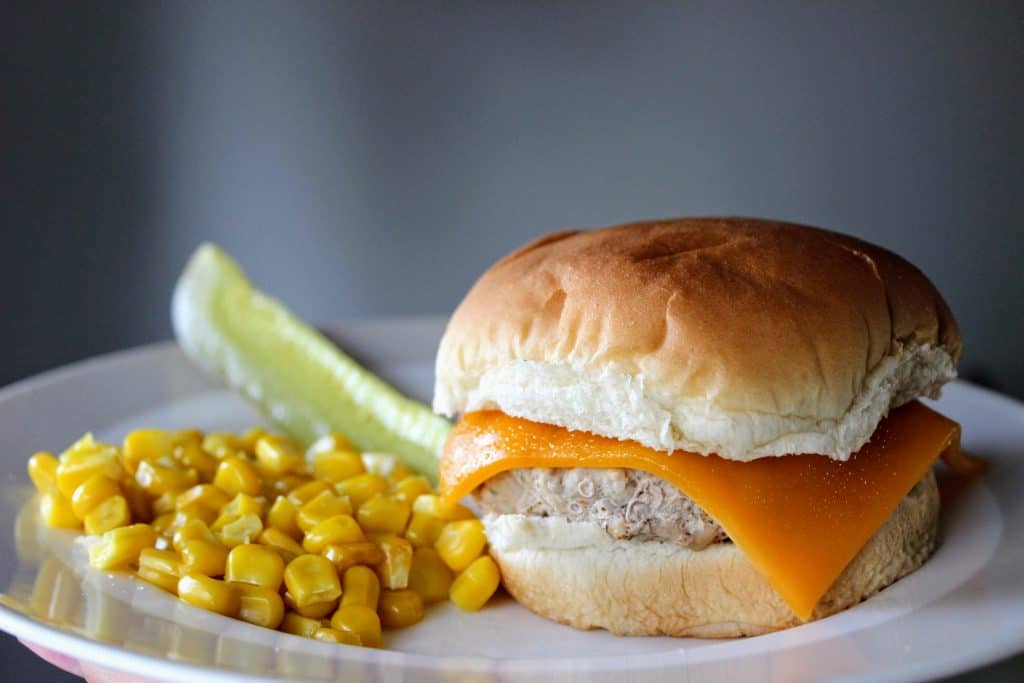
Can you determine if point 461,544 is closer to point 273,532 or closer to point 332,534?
point 332,534

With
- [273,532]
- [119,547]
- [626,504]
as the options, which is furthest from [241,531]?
[626,504]

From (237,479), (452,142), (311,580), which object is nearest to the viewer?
(311,580)

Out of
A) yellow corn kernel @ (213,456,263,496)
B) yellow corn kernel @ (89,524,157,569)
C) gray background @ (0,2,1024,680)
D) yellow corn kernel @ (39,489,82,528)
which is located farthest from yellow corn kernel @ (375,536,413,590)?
gray background @ (0,2,1024,680)

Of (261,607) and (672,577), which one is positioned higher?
(672,577)

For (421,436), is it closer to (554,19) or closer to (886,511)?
(886,511)

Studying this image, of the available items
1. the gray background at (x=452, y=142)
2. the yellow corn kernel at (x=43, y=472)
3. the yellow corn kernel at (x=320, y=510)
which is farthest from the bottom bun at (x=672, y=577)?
the gray background at (x=452, y=142)

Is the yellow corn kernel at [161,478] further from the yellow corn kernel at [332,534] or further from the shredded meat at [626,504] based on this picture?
the shredded meat at [626,504]

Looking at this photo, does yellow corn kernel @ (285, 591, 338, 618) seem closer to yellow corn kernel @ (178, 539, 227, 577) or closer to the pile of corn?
the pile of corn
